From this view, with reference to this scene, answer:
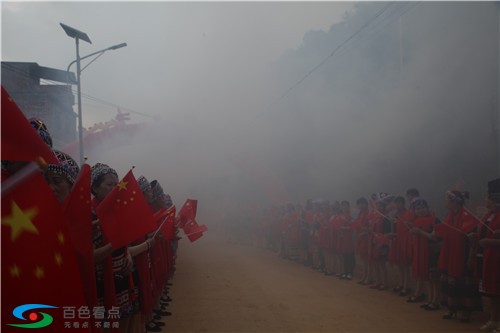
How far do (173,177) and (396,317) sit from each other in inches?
991

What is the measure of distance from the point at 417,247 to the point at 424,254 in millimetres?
172

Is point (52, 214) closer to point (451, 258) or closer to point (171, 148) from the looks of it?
point (451, 258)

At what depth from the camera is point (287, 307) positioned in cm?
611

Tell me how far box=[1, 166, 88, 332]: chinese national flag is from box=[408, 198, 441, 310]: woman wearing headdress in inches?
234

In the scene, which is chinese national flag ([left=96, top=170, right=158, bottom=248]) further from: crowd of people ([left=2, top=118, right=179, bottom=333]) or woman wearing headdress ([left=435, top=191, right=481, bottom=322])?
woman wearing headdress ([left=435, top=191, right=481, bottom=322])

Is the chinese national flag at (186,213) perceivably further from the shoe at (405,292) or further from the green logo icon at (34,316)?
the green logo icon at (34,316)

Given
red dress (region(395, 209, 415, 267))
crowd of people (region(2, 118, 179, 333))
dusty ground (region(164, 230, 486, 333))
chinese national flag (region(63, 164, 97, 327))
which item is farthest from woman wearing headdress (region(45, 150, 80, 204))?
red dress (region(395, 209, 415, 267))

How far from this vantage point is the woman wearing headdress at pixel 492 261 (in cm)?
500

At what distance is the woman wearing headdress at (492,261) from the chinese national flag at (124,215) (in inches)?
175

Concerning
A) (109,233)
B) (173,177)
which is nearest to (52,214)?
(109,233)

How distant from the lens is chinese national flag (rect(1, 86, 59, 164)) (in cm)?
150

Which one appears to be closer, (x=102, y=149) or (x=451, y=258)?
(x=451, y=258)

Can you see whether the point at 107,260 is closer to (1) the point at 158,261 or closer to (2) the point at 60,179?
(2) the point at 60,179

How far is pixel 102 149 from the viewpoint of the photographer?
20688mm
